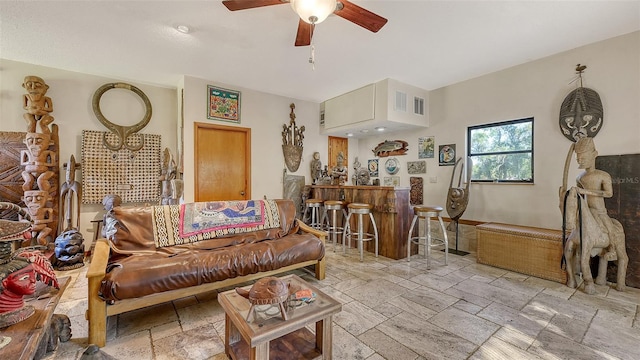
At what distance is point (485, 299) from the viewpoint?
2.51 meters

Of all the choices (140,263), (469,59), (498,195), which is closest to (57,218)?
(140,263)

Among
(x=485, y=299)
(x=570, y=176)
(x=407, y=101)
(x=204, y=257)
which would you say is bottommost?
(x=485, y=299)

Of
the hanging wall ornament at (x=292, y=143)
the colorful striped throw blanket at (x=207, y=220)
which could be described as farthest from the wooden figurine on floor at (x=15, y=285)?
the hanging wall ornament at (x=292, y=143)

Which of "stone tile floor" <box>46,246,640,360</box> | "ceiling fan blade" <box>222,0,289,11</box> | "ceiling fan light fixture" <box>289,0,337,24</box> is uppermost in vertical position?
"ceiling fan blade" <box>222,0,289,11</box>

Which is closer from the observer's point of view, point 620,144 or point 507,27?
point 507,27

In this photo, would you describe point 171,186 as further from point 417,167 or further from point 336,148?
point 417,167

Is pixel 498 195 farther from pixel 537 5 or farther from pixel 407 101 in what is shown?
pixel 537 5

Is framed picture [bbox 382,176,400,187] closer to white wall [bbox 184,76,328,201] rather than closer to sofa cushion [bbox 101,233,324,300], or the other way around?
white wall [bbox 184,76,328,201]

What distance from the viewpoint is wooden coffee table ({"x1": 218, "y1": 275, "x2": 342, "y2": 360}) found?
1345 mm

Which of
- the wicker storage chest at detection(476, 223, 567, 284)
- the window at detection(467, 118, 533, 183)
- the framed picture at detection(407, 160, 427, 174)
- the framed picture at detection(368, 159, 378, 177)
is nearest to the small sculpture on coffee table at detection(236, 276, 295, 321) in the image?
the wicker storage chest at detection(476, 223, 567, 284)

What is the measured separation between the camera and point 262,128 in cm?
484

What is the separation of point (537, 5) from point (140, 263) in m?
4.10

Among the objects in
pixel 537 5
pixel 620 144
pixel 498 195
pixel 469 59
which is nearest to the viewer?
pixel 537 5

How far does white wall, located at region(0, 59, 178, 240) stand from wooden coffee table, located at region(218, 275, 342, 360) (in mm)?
3708
